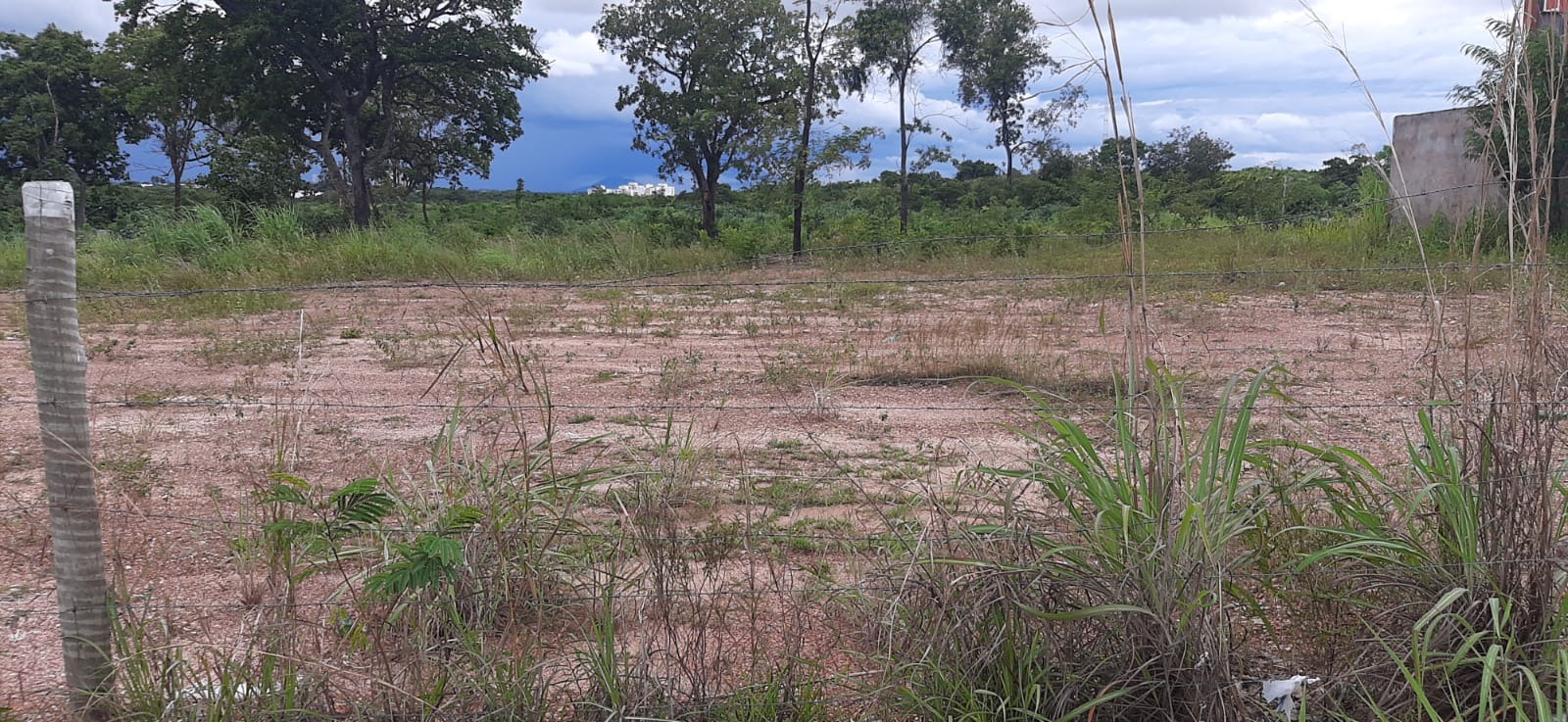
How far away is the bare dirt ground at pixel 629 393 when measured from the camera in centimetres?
325

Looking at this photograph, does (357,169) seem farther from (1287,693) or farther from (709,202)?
(1287,693)

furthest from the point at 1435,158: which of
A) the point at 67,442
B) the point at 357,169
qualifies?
the point at 357,169

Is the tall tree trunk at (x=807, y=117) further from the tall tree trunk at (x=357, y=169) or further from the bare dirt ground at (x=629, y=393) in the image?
the tall tree trunk at (x=357, y=169)

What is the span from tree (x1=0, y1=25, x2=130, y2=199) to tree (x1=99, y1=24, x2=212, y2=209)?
4.21 ft

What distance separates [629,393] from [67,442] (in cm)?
389

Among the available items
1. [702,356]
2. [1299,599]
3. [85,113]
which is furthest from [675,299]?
[85,113]

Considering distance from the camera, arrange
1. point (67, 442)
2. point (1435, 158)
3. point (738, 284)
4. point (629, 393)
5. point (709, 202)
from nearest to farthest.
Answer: point (67, 442)
point (738, 284)
point (629, 393)
point (1435, 158)
point (709, 202)

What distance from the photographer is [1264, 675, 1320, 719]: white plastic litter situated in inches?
88.4

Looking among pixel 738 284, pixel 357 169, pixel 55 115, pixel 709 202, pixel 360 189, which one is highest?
pixel 55 115

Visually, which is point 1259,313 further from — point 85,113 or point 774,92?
point 85,113

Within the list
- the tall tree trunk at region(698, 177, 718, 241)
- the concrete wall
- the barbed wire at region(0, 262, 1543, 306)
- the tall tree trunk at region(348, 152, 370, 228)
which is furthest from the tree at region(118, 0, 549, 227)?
the concrete wall

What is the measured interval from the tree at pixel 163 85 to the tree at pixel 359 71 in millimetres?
445

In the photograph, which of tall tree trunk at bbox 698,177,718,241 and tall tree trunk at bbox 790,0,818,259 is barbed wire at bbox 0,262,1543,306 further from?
tall tree trunk at bbox 698,177,718,241

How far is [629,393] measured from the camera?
6043 mm
